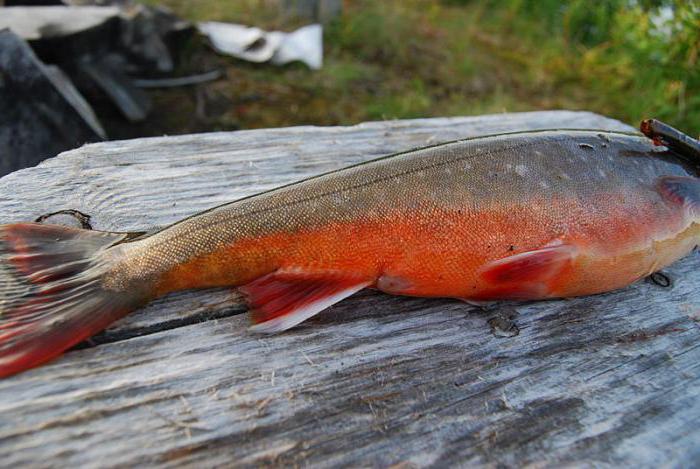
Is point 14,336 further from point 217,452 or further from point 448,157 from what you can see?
point 448,157

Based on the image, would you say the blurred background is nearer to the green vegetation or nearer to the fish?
the green vegetation

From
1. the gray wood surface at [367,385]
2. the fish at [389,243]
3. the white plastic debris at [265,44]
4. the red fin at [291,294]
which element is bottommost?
the gray wood surface at [367,385]

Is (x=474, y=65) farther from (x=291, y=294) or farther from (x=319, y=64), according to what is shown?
(x=291, y=294)

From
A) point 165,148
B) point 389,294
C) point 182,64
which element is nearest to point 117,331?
point 389,294

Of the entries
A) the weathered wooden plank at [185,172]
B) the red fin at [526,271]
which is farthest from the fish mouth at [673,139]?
the weathered wooden plank at [185,172]

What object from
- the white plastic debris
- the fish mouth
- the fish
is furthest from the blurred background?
the fish mouth

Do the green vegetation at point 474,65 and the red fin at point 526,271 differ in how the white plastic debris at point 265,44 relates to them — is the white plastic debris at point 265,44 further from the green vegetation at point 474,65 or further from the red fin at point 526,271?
the red fin at point 526,271

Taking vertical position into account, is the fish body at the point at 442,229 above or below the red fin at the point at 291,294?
above
